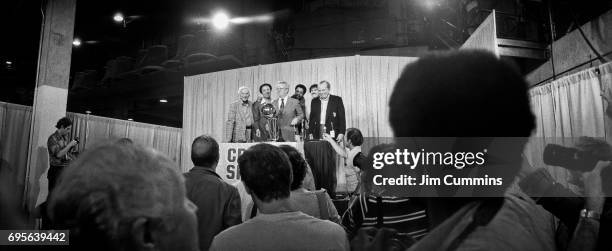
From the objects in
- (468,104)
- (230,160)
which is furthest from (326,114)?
(468,104)

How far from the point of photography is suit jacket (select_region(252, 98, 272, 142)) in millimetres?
6730

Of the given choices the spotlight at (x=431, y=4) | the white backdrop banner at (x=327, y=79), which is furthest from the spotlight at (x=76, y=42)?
the spotlight at (x=431, y=4)

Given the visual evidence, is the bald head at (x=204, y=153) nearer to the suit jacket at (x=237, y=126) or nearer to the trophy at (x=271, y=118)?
the trophy at (x=271, y=118)

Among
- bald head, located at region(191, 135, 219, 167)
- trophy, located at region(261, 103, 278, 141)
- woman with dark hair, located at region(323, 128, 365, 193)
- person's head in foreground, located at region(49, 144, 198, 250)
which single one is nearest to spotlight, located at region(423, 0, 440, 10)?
woman with dark hair, located at region(323, 128, 365, 193)

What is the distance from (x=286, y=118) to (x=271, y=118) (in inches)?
13.3

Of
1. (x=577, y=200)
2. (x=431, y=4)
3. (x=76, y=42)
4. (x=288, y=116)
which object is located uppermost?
(x=76, y=42)

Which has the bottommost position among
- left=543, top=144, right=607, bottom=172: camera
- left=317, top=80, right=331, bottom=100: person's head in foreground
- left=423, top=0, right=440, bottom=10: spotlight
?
left=543, top=144, right=607, bottom=172: camera

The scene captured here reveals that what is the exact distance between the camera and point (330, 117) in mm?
6578

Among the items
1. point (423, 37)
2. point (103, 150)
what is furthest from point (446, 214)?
point (423, 37)

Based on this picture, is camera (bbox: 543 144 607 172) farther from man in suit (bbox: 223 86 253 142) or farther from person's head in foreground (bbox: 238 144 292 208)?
man in suit (bbox: 223 86 253 142)

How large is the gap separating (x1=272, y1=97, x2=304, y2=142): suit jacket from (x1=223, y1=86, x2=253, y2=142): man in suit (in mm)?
540

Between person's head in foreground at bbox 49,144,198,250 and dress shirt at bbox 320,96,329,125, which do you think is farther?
dress shirt at bbox 320,96,329,125

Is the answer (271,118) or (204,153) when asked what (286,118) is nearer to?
(271,118)

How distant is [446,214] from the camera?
0.66 meters
